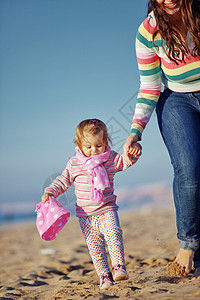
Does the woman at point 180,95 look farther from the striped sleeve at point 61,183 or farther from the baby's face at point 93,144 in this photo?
the striped sleeve at point 61,183

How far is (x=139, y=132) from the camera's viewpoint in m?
2.60

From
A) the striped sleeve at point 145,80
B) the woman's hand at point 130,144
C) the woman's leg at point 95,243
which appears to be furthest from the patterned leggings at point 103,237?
the striped sleeve at point 145,80

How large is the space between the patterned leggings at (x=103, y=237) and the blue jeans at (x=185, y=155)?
54 cm

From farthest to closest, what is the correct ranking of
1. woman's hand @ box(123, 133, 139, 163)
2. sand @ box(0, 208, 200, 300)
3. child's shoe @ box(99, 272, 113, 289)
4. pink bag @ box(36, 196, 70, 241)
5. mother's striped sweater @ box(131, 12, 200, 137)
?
pink bag @ box(36, 196, 70, 241)
child's shoe @ box(99, 272, 113, 289)
woman's hand @ box(123, 133, 139, 163)
mother's striped sweater @ box(131, 12, 200, 137)
sand @ box(0, 208, 200, 300)

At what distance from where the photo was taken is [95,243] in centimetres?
287

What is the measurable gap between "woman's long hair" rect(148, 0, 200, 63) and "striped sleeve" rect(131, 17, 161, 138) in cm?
14

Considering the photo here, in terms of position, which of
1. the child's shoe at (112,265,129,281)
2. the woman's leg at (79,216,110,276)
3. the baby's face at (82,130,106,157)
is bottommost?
the child's shoe at (112,265,129,281)

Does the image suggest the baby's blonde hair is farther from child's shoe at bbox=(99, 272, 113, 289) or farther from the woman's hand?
child's shoe at bbox=(99, 272, 113, 289)

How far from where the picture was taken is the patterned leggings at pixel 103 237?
2.75 metres

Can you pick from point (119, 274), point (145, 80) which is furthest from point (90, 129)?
point (119, 274)

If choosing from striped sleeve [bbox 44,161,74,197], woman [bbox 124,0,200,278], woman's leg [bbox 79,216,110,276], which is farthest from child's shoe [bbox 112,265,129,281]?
striped sleeve [bbox 44,161,74,197]

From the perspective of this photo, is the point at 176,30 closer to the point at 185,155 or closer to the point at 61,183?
the point at 185,155

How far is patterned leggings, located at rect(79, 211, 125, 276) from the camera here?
275 cm

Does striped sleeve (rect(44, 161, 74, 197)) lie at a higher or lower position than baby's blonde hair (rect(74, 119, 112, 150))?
lower
